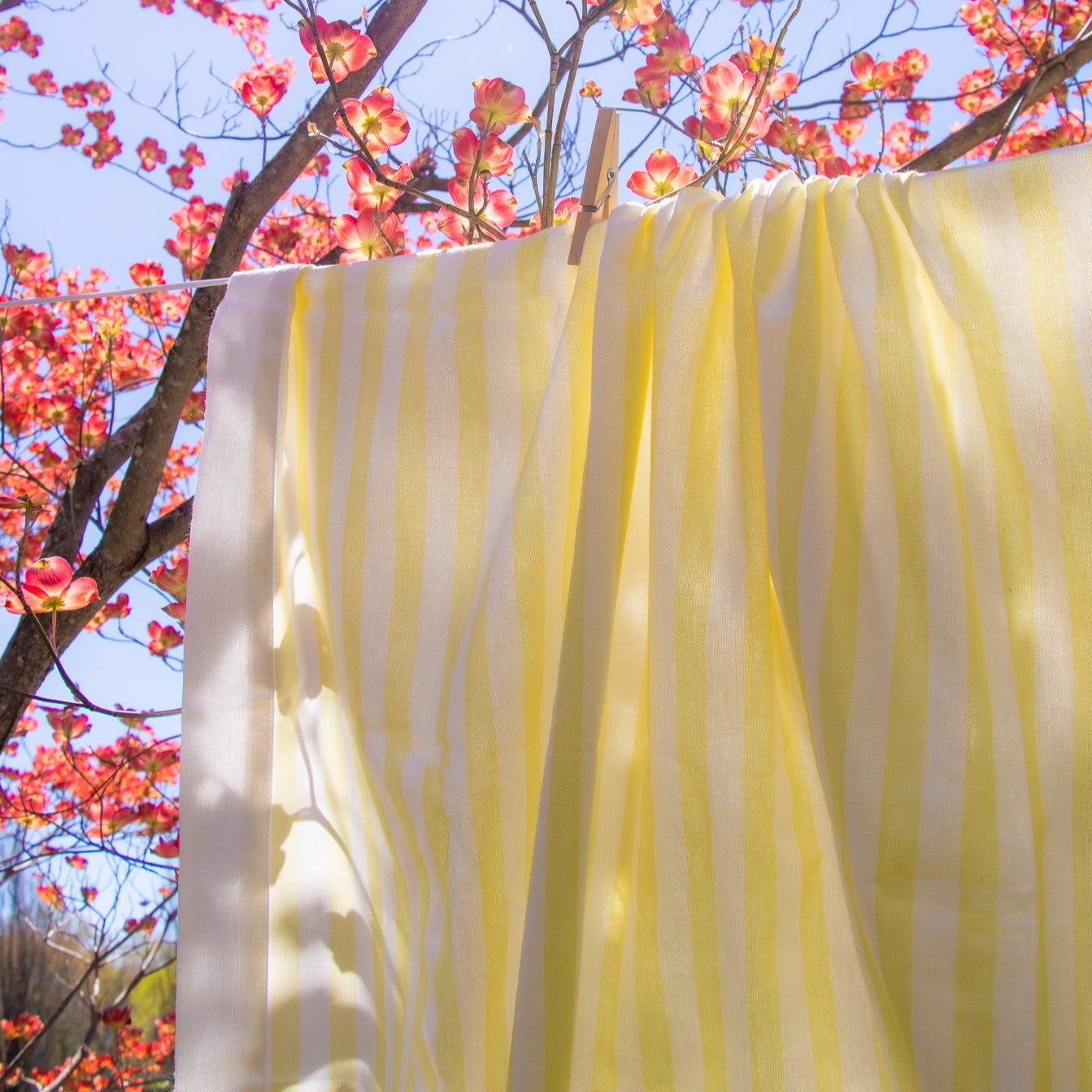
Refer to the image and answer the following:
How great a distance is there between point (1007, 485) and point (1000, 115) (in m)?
1.31

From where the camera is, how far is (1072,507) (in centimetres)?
64

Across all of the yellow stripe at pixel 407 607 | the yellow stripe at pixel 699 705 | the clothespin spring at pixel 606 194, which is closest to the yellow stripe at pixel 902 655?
the yellow stripe at pixel 699 705

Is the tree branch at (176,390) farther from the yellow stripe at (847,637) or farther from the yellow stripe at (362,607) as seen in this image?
the yellow stripe at (847,637)

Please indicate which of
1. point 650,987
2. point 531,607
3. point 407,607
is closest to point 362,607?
point 407,607

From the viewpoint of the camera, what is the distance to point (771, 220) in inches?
28.5

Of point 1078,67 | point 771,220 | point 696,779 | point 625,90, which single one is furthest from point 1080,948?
point 1078,67

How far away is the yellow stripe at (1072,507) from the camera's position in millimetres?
602

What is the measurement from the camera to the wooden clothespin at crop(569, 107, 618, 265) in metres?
0.78

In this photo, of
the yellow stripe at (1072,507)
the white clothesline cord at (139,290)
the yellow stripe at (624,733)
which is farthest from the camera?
the white clothesline cord at (139,290)

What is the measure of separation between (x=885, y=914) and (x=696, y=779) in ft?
0.49

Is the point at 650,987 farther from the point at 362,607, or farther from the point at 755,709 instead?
the point at 362,607

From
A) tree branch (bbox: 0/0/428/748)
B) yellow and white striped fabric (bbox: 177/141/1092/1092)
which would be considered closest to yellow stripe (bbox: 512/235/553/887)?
yellow and white striped fabric (bbox: 177/141/1092/1092)

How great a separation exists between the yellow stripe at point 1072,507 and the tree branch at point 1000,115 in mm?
1143

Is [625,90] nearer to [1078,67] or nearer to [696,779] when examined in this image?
[1078,67]
